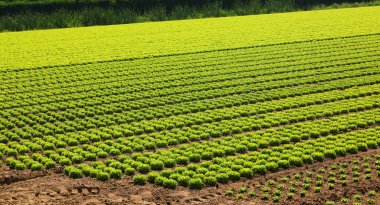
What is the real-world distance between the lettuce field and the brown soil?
5 cm

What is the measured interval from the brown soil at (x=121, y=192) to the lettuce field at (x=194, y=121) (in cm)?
5

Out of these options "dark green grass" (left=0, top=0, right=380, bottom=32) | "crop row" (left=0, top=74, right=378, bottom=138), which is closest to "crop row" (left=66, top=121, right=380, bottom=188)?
"crop row" (left=0, top=74, right=378, bottom=138)

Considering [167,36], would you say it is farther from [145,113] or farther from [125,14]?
[145,113]

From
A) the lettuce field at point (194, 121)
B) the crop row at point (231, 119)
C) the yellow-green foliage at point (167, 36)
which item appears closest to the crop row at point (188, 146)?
the lettuce field at point (194, 121)

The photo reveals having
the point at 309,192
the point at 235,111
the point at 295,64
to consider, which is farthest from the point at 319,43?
the point at 309,192

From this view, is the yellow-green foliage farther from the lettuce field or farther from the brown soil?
the brown soil

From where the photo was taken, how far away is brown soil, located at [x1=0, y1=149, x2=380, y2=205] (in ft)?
42.9

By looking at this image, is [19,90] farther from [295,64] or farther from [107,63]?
[295,64]

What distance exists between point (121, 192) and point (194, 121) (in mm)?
5768

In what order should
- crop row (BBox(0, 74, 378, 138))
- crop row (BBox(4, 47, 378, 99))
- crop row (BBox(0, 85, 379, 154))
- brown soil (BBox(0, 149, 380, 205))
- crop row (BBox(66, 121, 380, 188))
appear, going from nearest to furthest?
brown soil (BBox(0, 149, 380, 205)) → crop row (BBox(66, 121, 380, 188)) → crop row (BBox(0, 85, 379, 154)) → crop row (BBox(0, 74, 378, 138)) → crop row (BBox(4, 47, 378, 99))

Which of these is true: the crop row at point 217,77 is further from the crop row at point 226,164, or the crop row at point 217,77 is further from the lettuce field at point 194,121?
the crop row at point 226,164

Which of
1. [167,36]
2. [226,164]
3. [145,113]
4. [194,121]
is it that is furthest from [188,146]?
[167,36]

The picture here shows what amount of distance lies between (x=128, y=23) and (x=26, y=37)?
11.9 meters

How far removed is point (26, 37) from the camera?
3988cm
